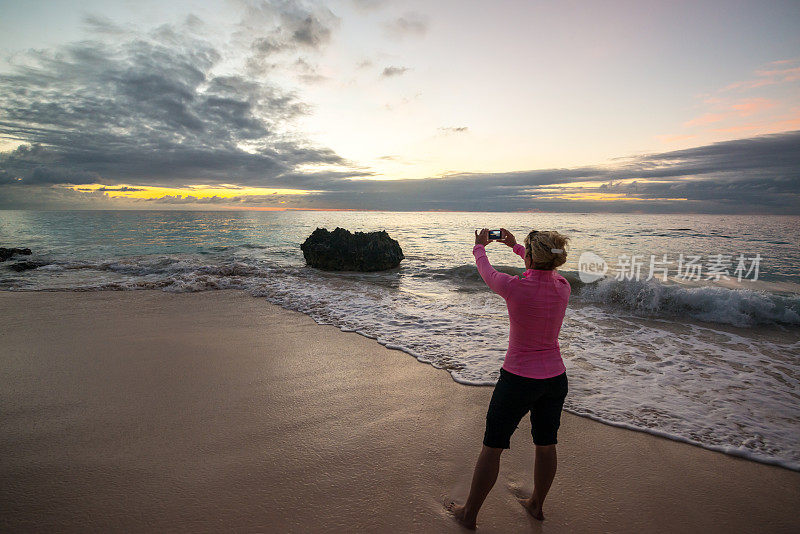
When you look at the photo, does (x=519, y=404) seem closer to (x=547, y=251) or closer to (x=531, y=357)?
(x=531, y=357)

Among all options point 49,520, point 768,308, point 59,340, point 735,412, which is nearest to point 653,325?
point 768,308

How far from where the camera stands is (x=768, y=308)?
8.59 metres

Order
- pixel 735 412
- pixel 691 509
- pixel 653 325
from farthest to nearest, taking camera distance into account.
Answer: pixel 653 325 → pixel 735 412 → pixel 691 509

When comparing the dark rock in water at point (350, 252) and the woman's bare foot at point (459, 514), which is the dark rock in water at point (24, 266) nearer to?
the dark rock in water at point (350, 252)

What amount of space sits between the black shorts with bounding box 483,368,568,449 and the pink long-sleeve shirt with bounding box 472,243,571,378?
0.19 feet

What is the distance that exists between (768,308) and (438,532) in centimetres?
1062

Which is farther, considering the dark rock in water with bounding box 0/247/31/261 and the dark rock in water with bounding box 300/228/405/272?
the dark rock in water with bounding box 0/247/31/261

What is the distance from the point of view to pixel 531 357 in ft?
7.75

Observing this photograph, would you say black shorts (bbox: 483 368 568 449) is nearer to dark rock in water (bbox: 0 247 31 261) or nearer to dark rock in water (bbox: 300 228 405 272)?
dark rock in water (bbox: 300 228 405 272)

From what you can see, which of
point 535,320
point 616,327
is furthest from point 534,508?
point 616,327

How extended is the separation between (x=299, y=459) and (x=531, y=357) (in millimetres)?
2321

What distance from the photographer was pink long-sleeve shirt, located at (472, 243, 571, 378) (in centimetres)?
233

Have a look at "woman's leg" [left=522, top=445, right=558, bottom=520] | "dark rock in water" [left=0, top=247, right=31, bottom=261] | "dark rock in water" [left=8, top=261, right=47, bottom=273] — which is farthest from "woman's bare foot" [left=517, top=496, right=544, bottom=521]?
"dark rock in water" [left=0, top=247, right=31, bottom=261]

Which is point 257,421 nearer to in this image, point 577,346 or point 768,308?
point 577,346
